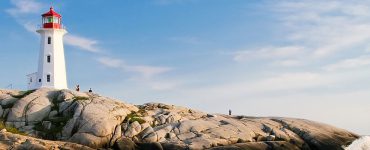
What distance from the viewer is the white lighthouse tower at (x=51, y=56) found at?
5256 centimetres

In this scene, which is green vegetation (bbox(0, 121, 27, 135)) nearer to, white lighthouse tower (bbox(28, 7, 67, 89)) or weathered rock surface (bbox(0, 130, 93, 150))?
weathered rock surface (bbox(0, 130, 93, 150))

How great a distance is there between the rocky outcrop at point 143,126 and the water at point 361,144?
43cm

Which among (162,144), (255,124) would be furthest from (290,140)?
(162,144)

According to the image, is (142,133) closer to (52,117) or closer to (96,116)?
(96,116)

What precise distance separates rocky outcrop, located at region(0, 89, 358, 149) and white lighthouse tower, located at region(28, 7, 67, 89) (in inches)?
397

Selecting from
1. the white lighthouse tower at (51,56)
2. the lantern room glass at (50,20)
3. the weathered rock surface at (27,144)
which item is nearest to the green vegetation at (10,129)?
the weathered rock surface at (27,144)

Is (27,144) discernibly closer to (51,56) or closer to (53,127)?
(53,127)

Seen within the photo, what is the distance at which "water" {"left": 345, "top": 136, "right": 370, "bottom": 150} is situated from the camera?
4116 cm

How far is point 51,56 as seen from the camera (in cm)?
5284

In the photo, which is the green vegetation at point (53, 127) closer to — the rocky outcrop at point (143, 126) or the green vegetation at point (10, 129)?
the rocky outcrop at point (143, 126)

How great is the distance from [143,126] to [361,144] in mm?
18484

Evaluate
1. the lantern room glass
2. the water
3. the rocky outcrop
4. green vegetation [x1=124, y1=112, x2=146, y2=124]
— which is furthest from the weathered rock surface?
the lantern room glass

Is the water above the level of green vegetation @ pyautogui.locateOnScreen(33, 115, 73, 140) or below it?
below

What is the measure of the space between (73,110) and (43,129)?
2.44 m
